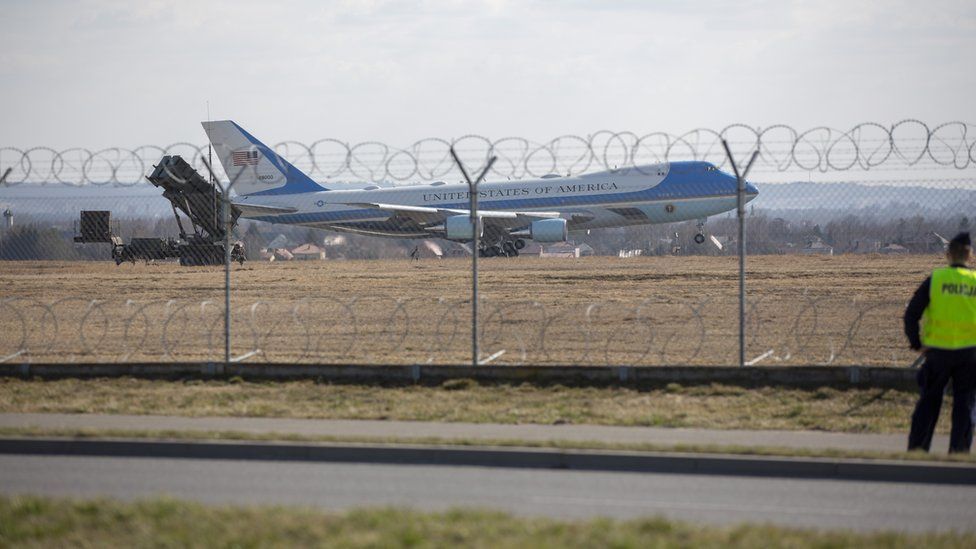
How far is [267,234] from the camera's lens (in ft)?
235

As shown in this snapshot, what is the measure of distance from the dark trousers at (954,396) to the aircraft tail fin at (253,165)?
3790cm

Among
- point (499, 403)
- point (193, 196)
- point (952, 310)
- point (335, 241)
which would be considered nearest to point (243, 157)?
point (193, 196)

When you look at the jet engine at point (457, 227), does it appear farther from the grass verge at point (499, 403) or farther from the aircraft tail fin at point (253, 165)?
the grass verge at point (499, 403)

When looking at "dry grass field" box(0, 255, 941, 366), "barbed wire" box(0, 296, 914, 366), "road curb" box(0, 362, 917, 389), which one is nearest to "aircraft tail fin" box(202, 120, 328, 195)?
"dry grass field" box(0, 255, 941, 366)

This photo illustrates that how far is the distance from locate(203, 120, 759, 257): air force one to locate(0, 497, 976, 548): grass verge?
3137cm

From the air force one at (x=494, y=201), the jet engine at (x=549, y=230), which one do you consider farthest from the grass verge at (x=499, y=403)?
the jet engine at (x=549, y=230)

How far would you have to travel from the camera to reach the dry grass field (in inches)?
653

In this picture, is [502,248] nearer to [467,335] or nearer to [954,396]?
[467,335]

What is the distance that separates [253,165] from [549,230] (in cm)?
1361

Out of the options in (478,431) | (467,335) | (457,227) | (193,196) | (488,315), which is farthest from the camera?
(193,196)

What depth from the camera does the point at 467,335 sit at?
63.2ft

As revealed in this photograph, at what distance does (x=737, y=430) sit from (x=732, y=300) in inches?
496

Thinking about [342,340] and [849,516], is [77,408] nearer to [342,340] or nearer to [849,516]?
[342,340]

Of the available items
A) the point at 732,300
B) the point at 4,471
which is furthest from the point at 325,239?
the point at 4,471
